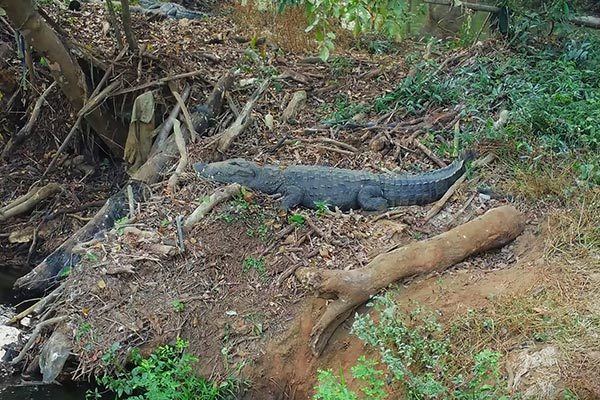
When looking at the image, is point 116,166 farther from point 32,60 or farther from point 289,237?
point 289,237

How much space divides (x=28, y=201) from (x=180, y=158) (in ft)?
5.55

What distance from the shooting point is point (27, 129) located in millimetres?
7398

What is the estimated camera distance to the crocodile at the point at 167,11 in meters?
9.14

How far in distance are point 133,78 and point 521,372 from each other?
4761mm

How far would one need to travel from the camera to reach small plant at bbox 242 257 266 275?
16.3 feet

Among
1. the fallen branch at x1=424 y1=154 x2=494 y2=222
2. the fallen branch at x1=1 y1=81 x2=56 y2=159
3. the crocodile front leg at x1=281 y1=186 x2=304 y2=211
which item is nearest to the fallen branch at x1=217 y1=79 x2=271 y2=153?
the crocodile front leg at x1=281 y1=186 x2=304 y2=211

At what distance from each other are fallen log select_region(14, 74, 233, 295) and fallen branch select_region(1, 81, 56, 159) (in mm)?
1546

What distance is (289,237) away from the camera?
511 cm

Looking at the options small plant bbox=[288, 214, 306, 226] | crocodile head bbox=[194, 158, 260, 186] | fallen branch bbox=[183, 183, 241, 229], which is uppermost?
fallen branch bbox=[183, 183, 241, 229]

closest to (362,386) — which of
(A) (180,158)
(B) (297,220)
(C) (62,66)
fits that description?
(B) (297,220)

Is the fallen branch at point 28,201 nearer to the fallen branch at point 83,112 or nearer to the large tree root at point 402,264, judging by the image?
the fallen branch at point 83,112

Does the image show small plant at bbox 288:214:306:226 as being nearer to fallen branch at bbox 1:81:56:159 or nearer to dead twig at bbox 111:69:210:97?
dead twig at bbox 111:69:210:97

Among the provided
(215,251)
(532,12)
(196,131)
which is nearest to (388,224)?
(215,251)

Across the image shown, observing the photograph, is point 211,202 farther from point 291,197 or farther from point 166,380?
point 166,380
